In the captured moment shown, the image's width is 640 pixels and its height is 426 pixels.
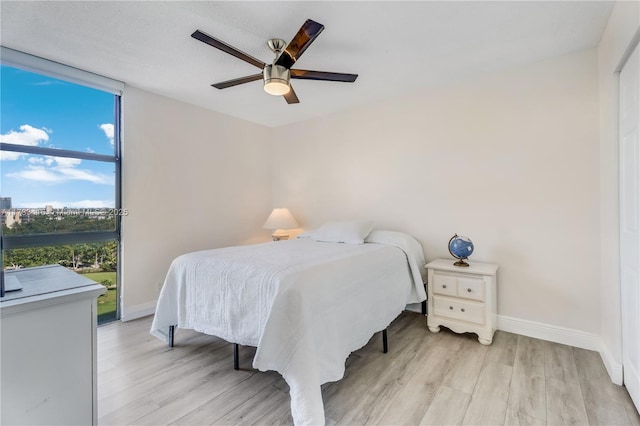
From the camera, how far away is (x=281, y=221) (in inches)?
156

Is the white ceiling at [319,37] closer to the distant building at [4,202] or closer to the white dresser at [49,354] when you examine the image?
the distant building at [4,202]

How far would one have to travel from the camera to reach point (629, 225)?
1.72 meters

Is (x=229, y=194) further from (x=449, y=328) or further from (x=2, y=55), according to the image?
(x=449, y=328)

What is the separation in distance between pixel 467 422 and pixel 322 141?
3340 millimetres

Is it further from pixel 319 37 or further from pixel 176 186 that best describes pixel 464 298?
pixel 176 186

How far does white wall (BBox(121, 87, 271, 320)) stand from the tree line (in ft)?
0.53

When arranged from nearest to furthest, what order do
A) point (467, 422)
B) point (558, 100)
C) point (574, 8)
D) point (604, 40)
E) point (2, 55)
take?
1. point (467, 422)
2. point (574, 8)
3. point (604, 40)
4. point (2, 55)
5. point (558, 100)

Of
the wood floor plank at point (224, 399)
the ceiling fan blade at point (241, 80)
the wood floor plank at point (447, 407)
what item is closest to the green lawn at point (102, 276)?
the wood floor plank at point (224, 399)

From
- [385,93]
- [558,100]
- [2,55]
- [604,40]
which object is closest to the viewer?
[604,40]

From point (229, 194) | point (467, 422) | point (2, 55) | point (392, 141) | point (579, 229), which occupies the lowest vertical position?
point (467, 422)

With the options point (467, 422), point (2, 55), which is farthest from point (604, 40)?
point (2, 55)

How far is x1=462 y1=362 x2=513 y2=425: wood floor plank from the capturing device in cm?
156

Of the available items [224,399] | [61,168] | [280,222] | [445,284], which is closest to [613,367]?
[445,284]

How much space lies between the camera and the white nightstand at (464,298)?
2.42 meters
